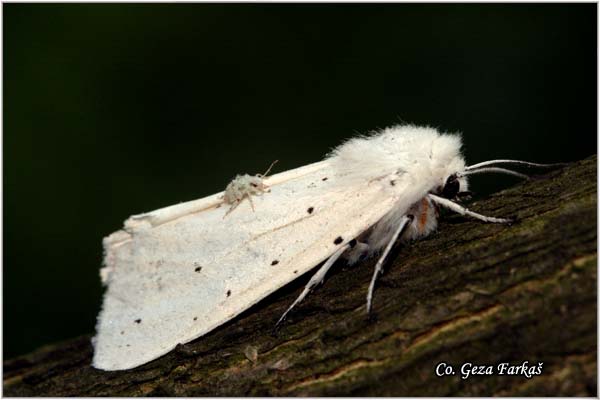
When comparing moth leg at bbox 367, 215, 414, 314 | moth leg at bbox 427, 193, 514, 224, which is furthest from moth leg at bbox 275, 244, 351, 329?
moth leg at bbox 427, 193, 514, 224

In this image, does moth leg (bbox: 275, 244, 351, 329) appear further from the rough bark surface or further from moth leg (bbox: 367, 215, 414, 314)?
moth leg (bbox: 367, 215, 414, 314)

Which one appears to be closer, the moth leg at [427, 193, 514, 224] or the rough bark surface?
the rough bark surface

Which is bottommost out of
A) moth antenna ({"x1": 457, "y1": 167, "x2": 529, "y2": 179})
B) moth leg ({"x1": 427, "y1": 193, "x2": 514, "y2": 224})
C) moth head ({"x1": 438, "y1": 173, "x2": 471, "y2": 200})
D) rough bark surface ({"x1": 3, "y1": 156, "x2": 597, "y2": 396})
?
rough bark surface ({"x1": 3, "y1": 156, "x2": 597, "y2": 396})

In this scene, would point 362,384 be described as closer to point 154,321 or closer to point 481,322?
point 481,322

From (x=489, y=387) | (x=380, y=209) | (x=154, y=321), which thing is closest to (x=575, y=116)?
(x=380, y=209)

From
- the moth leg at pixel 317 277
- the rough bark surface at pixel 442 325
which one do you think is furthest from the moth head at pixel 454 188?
the moth leg at pixel 317 277

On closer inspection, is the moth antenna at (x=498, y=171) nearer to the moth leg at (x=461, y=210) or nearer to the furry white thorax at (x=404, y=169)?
the furry white thorax at (x=404, y=169)
